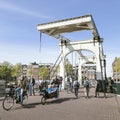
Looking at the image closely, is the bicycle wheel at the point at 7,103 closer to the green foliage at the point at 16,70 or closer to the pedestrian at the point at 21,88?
the pedestrian at the point at 21,88

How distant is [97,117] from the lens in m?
10.4

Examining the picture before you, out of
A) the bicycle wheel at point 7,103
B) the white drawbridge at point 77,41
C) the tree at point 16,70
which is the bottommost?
the bicycle wheel at point 7,103

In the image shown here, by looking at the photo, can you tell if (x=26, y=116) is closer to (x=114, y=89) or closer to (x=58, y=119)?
(x=58, y=119)

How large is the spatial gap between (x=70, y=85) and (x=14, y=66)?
7815 centimetres

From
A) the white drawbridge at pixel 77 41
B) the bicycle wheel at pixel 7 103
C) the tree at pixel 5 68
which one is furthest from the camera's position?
the tree at pixel 5 68

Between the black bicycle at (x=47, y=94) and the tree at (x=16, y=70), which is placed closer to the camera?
the black bicycle at (x=47, y=94)

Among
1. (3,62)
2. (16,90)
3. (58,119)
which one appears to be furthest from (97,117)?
(3,62)

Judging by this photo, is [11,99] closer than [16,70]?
Yes

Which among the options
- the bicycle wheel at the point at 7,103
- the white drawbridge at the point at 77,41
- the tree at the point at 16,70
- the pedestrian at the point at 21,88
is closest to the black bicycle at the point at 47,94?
the pedestrian at the point at 21,88

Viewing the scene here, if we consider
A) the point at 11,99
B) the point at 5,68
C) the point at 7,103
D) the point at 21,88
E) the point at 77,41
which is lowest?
the point at 7,103

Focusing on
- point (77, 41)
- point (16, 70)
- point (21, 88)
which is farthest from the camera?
point (16, 70)

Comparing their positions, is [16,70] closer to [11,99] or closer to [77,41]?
[77,41]

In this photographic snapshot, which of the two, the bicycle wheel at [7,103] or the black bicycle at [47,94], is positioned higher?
the black bicycle at [47,94]

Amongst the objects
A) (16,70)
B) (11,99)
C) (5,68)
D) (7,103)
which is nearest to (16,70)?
(16,70)
